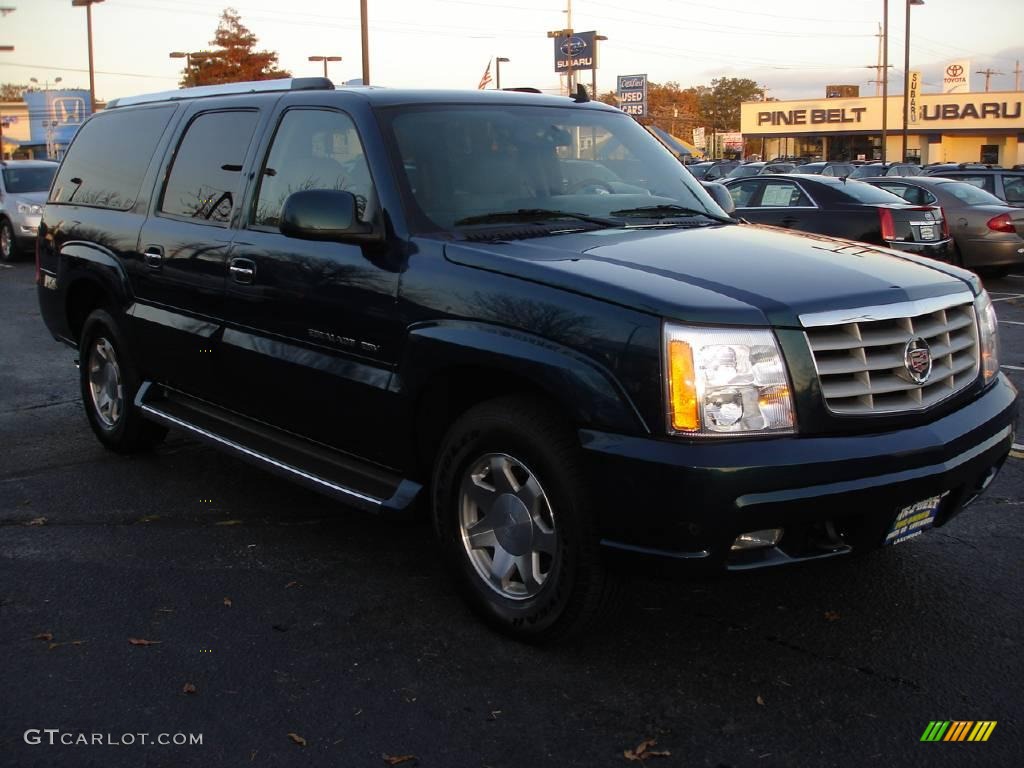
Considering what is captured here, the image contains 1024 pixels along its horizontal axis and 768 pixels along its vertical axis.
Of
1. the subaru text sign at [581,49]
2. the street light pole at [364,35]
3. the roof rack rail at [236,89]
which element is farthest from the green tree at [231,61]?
the roof rack rail at [236,89]

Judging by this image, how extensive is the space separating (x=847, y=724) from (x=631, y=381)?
121 centimetres

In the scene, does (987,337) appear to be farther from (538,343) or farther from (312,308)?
(312,308)

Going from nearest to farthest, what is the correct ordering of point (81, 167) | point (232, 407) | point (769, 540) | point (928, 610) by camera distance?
point (769, 540)
point (928, 610)
point (232, 407)
point (81, 167)

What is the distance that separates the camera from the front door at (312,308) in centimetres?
422

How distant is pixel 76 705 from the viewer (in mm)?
3449

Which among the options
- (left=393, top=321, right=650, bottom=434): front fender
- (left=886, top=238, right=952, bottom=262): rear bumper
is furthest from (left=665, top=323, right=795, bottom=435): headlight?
(left=886, top=238, right=952, bottom=262): rear bumper

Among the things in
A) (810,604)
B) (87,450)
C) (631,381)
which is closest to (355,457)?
(631,381)

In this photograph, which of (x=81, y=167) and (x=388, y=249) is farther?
(x=81, y=167)

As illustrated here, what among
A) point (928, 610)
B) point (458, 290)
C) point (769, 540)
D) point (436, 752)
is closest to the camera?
point (436, 752)

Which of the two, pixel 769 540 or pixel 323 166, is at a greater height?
pixel 323 166

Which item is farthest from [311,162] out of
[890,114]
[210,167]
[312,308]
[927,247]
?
[890,114]

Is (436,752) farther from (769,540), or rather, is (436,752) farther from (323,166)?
(323,166)

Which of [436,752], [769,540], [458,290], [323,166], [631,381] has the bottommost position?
[436,752]

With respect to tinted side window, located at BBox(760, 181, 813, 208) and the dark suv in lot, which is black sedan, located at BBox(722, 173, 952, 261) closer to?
tinted side window, located at BBox(760, 181, 813, 208)
